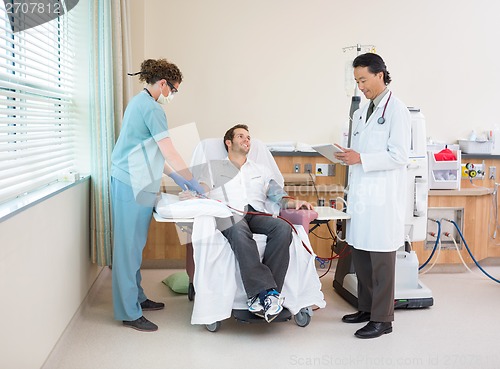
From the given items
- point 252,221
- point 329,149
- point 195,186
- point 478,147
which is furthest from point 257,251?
point 478,147

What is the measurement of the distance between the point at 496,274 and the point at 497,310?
968mm

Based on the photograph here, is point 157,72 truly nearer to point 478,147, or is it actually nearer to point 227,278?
point 227,278

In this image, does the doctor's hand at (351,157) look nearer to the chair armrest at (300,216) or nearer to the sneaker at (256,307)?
the chair armrest at (300,216)

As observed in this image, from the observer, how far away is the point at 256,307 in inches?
115

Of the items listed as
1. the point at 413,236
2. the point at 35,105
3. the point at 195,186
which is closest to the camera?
the point at 35,105

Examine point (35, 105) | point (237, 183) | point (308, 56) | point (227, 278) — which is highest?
point (308, 56)

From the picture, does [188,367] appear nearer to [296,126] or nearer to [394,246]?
[394,246]

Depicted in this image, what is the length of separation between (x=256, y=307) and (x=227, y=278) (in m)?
0.23

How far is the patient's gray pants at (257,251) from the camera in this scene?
9.65 feet

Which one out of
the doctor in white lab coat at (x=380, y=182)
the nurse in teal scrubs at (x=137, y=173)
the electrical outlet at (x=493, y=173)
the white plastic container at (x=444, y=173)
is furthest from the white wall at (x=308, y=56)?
the doctor in white lab coat at (x=380, y=182)

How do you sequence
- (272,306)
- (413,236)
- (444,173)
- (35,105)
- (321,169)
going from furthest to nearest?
1. (321,169)
2. (444,173)
3. (413,236)
4. (272,306)
5. (35,105)

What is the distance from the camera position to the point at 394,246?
119 inches

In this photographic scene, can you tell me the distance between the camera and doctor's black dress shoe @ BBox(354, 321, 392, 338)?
301 cm

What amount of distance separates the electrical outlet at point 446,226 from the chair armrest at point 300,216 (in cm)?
160
